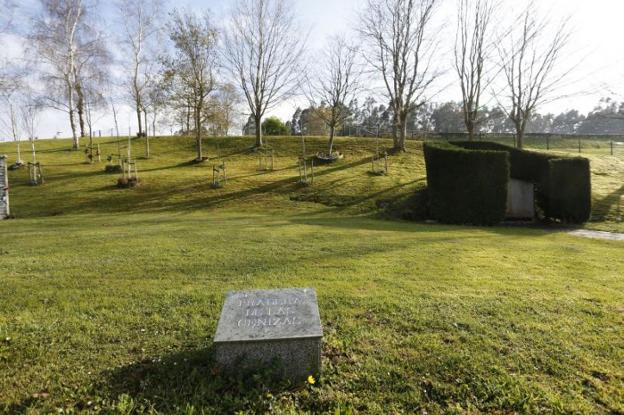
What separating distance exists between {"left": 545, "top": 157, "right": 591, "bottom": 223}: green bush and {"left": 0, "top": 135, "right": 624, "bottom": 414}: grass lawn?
332cm

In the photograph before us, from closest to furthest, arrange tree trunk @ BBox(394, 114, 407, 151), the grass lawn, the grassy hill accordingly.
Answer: the grass lawn < the grassy hill < tree trunk @ BBox(394, 114, 407, 151)

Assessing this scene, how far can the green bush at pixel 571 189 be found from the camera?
1386 cm

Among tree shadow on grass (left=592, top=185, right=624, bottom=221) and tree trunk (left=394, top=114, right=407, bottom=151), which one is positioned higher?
tree trunk (left=394, top=114, right=407, bottom=151)

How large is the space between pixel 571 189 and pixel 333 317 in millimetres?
13231

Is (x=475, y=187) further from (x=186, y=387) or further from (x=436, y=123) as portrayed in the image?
(x=436, y=123)

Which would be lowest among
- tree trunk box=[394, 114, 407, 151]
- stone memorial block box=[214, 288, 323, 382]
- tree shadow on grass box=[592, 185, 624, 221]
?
tree shadow on grass box=[592, 185, 624, 221]

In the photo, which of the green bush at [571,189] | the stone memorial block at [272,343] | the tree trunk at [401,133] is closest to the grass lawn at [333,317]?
the stone memorial block at [272,343]

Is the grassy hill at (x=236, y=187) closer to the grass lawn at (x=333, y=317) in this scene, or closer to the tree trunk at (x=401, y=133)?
the tree trunk at (x=401, y=133)

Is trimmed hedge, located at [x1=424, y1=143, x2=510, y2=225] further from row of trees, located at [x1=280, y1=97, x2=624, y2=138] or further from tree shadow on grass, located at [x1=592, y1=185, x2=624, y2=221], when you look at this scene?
row of trees, located at [x1=280, y1=97, x2=624, y2=138]

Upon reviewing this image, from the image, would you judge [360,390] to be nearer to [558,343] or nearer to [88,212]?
[558,343]

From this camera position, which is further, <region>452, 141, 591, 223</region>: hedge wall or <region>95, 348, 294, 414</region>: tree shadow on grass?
<region>452, 141, 591, 223</region>: hedge wall

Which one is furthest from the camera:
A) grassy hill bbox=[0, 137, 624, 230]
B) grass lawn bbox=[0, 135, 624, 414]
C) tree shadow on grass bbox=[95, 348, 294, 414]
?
grassy hill bbox=[0, 137, 624, 230]

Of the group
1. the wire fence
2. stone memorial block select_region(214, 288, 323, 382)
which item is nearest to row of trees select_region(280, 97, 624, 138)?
the wire fence

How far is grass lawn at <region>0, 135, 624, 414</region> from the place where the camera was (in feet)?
10.3
